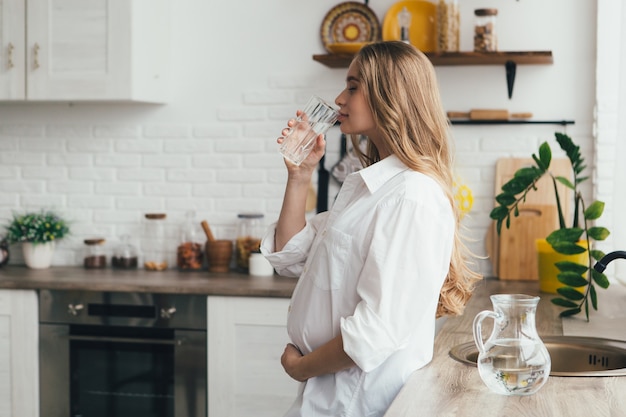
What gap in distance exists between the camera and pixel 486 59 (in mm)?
3855

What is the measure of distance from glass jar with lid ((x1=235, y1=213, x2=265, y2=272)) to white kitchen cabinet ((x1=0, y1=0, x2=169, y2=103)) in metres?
0.71

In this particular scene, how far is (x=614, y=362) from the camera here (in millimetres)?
2500

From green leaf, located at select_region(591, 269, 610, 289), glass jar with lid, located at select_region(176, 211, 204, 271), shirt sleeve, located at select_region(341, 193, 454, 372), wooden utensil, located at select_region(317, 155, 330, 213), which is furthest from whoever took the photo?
glass jar with lid, located at select_region(176, 211, 204, 271)

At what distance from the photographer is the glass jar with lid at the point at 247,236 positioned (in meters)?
4.18

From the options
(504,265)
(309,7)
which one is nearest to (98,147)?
(309,7)

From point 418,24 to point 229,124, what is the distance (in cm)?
100

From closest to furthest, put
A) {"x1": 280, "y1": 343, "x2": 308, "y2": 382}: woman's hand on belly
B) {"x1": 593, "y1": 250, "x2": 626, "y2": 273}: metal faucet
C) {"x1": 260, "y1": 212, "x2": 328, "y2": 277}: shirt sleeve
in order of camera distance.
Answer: {"x1": 280, "y1": 343, "x2": 308, "y2": 382}: woman's hand on belly < {"x1": 593, "y1": 250, "x2": 626, "y2": 273}: metal faucet < {"x1": 260, "y1": 212, "x2": 328, "y2": 277}: shirt sleeve

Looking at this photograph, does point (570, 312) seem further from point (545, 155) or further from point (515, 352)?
point (515, 352)

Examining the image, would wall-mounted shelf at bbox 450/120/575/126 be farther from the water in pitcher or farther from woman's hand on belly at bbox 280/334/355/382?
the water in pitcher

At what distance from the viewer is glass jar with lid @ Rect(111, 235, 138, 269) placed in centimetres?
436

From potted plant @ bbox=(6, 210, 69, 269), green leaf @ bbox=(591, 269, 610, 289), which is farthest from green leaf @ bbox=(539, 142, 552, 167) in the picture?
potted plant @ bbox=(6, 210, 69, 269)

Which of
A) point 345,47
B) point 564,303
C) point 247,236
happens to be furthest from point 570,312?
point 247,236

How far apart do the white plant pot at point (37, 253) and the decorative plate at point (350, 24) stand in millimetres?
1650

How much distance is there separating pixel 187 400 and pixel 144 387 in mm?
223
